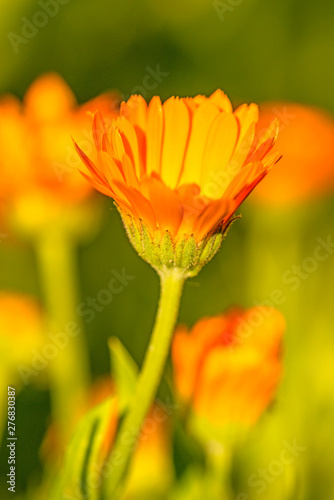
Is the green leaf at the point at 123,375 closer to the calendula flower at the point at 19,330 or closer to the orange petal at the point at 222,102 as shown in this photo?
the orange petal at the point at 222,102

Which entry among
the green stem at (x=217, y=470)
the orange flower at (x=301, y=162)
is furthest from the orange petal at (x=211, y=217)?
the orange flower at (x=301, y=162)

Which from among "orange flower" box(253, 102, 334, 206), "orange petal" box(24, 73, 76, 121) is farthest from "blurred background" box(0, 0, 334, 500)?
"orange petal" box(24, 73, 76, 121)

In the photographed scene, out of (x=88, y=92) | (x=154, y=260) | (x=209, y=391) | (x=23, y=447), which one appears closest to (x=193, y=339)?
(x=209, y=391)

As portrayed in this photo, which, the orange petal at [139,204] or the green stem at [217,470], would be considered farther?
the green stem at [217,470]

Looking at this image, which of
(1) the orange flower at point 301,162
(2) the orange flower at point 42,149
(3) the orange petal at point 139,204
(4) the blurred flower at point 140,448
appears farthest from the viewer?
(1) the orange flower at point 301,162

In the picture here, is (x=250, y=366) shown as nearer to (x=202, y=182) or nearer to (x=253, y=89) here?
(x=202, y=182)

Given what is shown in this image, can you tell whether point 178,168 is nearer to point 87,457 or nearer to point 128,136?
point 128,136

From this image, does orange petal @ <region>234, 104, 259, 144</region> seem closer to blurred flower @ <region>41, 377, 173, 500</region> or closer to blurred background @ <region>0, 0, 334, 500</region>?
blurred flower @ <region>41, 377, 173, 500</region>
